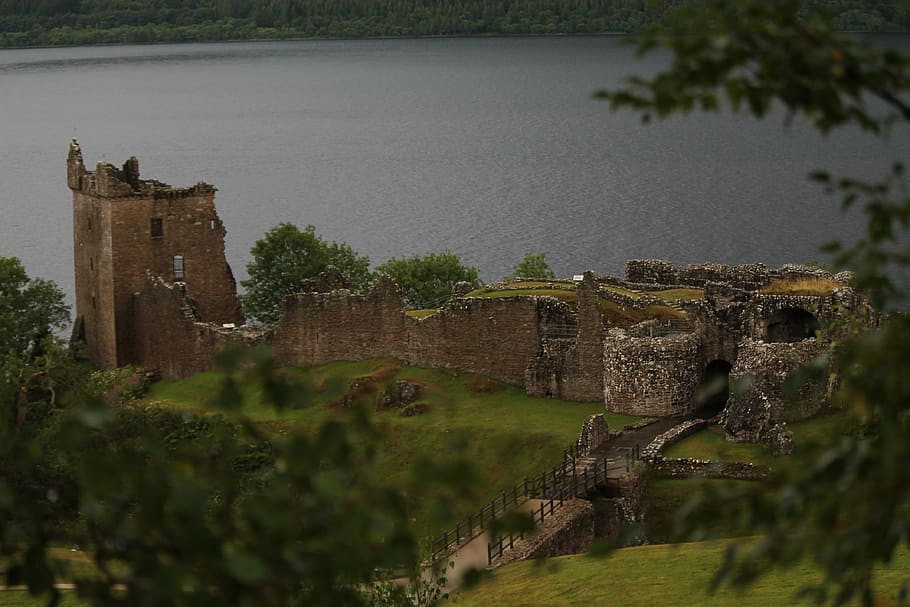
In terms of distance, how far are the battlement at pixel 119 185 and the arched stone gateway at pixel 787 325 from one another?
20406 millimetres

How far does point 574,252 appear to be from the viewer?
95688 millimetres

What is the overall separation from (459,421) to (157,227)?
17.2 meters

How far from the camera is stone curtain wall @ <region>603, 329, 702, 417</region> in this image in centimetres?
4094

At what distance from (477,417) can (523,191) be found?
86.2m

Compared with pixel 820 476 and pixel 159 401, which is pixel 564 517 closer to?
pixel 159 401

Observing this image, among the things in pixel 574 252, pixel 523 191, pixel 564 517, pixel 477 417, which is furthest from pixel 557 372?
pixel 523 191

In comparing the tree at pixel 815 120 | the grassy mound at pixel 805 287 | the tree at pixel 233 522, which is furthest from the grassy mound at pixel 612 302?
the tree at pixel 233 522

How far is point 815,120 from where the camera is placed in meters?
9.24

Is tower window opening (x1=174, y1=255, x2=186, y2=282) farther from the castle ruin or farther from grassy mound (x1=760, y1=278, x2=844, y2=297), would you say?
grassy mound (x1=760, y1=278, x2=844, y2=297)

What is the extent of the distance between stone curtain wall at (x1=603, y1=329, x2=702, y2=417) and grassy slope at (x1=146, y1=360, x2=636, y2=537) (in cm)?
63

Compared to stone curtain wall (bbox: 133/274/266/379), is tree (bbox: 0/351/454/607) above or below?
above

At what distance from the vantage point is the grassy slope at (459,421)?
3853 centimetres

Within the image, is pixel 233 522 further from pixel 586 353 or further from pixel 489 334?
pixel 489 334

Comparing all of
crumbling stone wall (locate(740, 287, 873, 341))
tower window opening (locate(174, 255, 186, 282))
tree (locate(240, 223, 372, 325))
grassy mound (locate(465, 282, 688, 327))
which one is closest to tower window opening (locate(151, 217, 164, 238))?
tower window opening (locate(174, 255, 186, 282))
